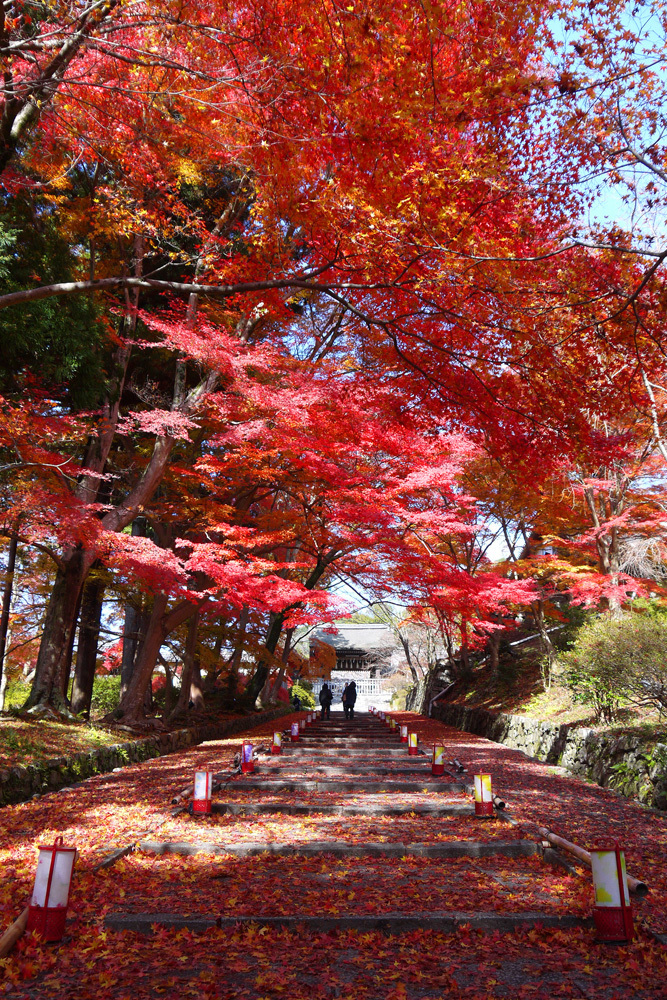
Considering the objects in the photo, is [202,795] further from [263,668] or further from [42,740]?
[263,668]

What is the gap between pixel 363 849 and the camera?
5.36 meters

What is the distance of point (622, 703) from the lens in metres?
10.5

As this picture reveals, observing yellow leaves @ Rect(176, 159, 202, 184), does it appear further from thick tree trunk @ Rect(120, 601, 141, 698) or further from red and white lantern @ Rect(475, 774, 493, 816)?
red and white lantern @ Rect(475, 774, 493, 816)

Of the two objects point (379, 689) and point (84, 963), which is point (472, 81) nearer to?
point (84, 963)

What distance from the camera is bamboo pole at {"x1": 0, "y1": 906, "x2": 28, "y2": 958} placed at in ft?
10.9

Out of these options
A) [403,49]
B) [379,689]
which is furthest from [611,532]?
[379,689]

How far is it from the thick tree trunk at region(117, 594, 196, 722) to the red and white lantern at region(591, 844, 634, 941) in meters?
11.6

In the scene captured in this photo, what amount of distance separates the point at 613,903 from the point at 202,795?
13.3 ft

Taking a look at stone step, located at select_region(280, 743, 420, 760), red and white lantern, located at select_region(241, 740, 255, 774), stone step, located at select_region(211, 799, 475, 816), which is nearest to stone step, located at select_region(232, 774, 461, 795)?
red and white lantern, located at select_region(241, 740, 255, 774)

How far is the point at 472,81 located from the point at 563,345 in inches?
118

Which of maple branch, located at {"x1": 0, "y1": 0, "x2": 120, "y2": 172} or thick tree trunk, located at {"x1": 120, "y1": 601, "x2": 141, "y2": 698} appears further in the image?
thick tree trunk, located at {"x1": 120, "y1": 601, "x2": 141, "y2": 698}

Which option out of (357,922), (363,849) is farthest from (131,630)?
(357,922)

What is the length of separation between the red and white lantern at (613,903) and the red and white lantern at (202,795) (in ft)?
12.9

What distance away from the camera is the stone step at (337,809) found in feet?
22.3
